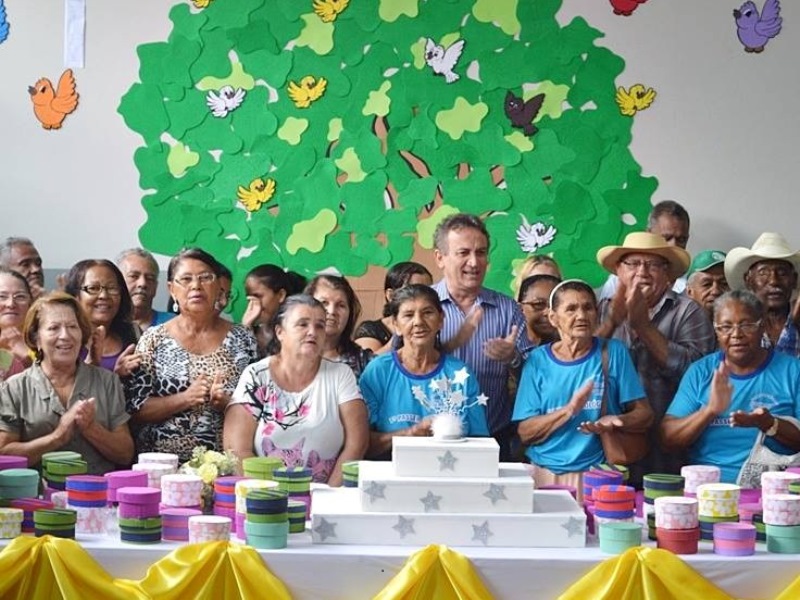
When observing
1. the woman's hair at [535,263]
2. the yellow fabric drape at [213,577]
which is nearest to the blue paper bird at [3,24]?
the woman's hair at [535,263]

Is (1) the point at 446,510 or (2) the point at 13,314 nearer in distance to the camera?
(1) the point at 446,510

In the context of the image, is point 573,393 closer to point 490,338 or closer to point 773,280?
point 490,338

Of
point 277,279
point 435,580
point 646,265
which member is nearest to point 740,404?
point 646,265

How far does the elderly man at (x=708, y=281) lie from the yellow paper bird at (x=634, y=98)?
895 mm

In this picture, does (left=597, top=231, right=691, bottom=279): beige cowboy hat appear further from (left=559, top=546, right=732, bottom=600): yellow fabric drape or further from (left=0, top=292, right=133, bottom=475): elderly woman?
(left=559, top=546, right=732, bottom=600): yellow fabric drape

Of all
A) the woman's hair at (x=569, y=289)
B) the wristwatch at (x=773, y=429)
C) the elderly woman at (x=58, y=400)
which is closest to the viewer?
the elderly woman at (x=58, y=400)

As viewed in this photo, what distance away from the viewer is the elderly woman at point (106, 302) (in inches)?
195

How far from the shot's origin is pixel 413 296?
459cm

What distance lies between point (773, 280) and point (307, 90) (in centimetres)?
240

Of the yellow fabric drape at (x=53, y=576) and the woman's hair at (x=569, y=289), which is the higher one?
the woman's hair at (x=569, y=289)

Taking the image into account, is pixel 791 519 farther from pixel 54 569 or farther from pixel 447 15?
pixel 447 15

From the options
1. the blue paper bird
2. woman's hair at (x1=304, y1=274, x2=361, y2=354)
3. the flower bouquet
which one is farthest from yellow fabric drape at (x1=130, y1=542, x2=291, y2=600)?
the blue paper bird

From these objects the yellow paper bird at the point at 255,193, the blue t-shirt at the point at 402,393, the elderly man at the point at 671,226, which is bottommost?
the blue t-shirt at the point at 402,393

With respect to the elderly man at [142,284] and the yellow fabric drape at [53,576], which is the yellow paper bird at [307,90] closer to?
the elderly man at [142,284]
